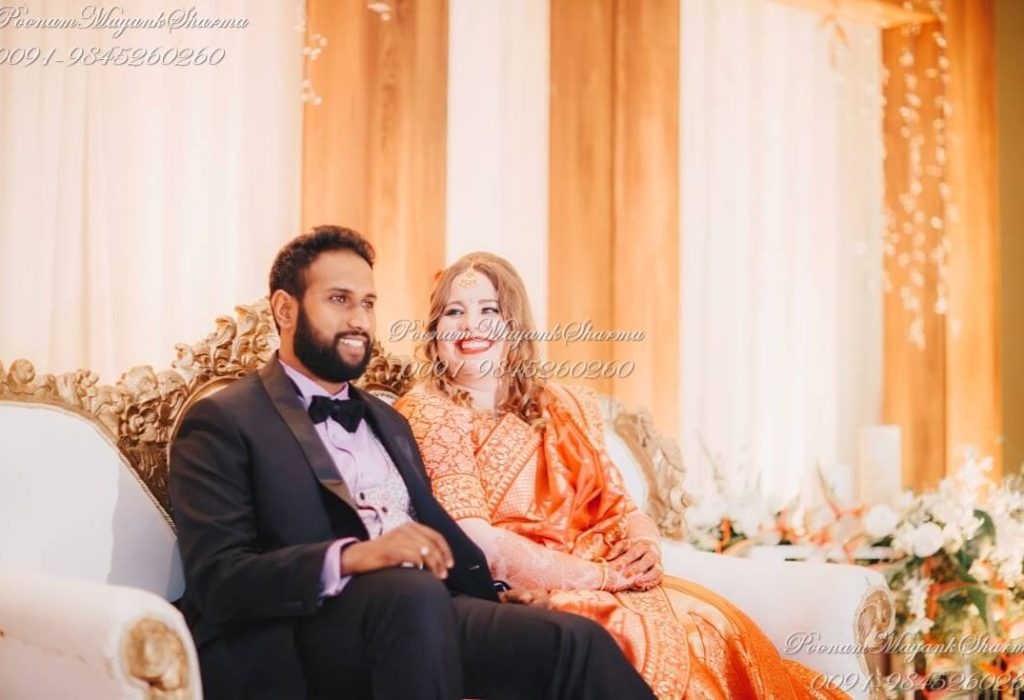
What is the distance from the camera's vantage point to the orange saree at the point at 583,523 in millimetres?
2271

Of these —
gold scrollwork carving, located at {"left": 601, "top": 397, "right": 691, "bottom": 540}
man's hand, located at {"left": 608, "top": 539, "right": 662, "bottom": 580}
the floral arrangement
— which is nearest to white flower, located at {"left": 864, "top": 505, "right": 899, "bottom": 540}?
the floral arrangement

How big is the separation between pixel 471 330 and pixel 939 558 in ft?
5.14

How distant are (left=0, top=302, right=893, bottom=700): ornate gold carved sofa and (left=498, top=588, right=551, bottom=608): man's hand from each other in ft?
1.85

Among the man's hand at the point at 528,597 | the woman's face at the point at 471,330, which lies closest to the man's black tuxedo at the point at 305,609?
the man's hand at the point at 528,597

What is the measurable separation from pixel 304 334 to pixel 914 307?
327 cm

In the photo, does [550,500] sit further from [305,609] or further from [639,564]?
[305,609]

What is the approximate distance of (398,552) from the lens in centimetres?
191

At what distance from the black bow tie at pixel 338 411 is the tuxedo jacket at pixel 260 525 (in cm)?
5

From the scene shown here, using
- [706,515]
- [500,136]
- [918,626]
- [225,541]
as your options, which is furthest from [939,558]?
[225,541]

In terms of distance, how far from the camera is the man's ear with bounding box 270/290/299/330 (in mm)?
2348

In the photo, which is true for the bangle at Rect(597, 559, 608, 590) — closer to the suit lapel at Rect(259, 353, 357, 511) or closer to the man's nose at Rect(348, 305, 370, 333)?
the suit lapel at Rect(259, 353, 357, 511)

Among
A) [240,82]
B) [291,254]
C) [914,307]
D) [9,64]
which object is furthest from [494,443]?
[914,307]

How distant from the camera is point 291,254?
237cm

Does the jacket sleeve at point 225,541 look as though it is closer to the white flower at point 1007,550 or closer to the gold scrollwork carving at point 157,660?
the gold scrollwork carving at point 157,660
